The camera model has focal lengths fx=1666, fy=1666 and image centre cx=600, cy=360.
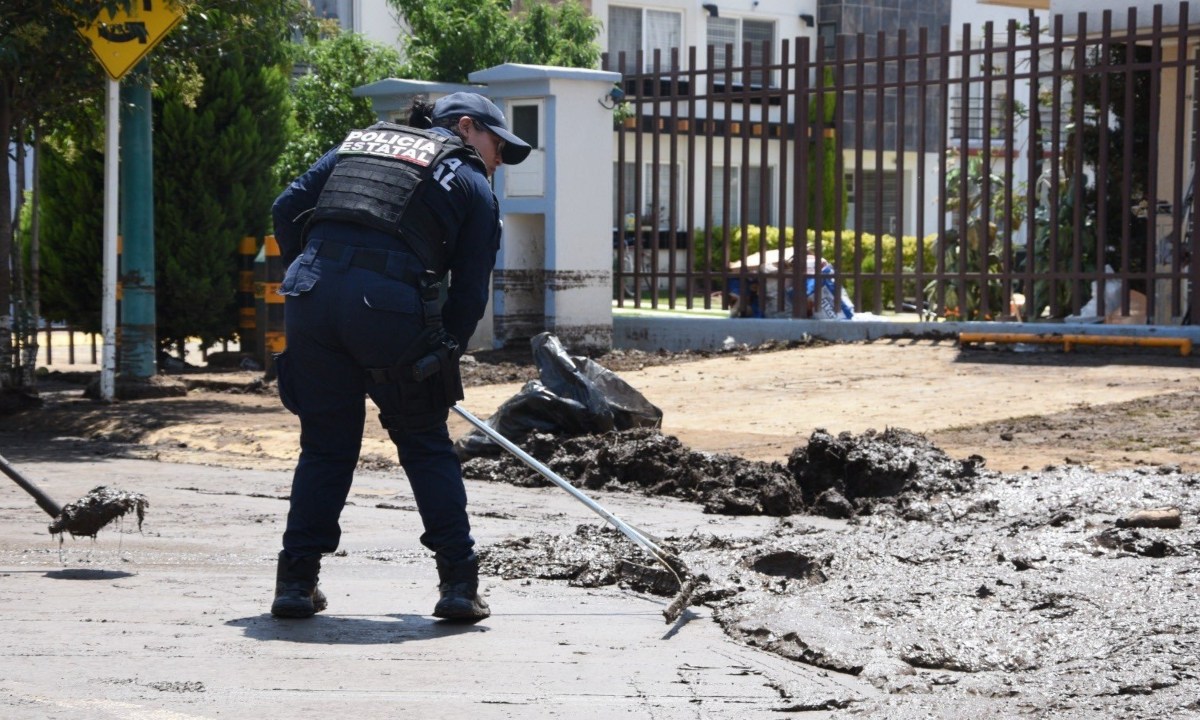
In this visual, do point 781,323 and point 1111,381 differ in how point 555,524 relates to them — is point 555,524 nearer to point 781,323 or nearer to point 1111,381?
point 1111,381

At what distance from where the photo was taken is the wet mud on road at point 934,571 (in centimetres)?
440

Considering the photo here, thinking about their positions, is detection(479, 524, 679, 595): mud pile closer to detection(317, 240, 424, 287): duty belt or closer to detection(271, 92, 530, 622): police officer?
detection(271, 92, 530, 622): police officer

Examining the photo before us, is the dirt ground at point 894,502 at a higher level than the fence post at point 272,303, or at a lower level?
lower

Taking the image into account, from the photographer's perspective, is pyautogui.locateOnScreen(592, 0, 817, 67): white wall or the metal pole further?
pyautogui.locateOnScreen(592, 0, 817, 67): white wall

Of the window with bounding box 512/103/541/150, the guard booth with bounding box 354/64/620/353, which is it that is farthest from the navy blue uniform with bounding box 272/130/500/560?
the window with bounding box 512/103/541/150

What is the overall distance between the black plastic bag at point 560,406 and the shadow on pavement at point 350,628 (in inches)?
155

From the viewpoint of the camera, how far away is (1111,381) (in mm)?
11742

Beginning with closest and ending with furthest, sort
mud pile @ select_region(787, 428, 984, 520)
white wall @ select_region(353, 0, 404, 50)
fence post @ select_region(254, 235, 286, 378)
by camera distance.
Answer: mud pile @ select_region(787, 428, 984, 520)
fence post @ select_region(254, 235, 286, 378)
white wall @ select_region(353, 0, 404, 50)

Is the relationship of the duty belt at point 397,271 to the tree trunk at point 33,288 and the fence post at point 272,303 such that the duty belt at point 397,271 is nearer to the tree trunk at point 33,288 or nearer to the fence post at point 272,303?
the tree trunk at point 33,288

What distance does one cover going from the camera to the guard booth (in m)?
15.4

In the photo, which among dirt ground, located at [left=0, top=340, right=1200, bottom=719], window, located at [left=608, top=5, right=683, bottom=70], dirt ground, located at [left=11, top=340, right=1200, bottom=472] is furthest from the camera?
window, located at [left=608, top=5, right=683, bottom=70]

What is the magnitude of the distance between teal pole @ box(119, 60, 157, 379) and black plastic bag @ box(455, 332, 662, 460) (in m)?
3.98

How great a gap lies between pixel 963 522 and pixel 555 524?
1.75 meters

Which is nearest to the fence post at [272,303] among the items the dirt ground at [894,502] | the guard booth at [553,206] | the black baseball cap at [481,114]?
the dirt ground at [894,502]
